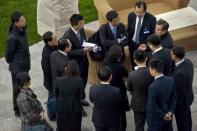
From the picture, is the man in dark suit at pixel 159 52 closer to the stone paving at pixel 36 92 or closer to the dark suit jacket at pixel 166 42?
the dark suit jacket at pixel 166 42

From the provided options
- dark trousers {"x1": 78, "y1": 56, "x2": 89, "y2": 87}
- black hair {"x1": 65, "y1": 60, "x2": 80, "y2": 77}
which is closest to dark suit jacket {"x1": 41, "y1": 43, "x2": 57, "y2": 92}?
dark trousers {"x1": 78, "y1": 56, "x2": 89, "y2": 87}

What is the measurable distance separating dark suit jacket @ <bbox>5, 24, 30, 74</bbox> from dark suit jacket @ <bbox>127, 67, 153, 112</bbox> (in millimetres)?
2416

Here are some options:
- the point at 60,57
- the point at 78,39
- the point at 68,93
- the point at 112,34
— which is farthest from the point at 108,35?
the point at 68,93

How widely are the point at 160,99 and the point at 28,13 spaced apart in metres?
7.54

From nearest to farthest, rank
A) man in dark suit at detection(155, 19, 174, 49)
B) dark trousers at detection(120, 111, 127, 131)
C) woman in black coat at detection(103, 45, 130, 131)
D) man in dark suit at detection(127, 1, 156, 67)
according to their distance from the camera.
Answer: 1. woman in black coat at detection(103, 45, 130, 131)
2. dark trousers at detection(120, 111, 127, 131)
3. man in dark suit at detection(155, 19, 174, 49)
4. man in dark suit at detection(127, 1, 156, 67)

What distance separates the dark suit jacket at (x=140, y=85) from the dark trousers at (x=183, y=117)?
2.13 ft

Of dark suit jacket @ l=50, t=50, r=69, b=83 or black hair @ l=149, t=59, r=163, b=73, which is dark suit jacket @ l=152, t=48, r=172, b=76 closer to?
black hair @ l=149, t=59, r=163, b=73

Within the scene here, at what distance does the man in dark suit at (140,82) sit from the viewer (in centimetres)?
809

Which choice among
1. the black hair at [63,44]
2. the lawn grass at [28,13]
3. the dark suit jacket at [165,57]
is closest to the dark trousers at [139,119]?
the dark suit jacket at [165,57]

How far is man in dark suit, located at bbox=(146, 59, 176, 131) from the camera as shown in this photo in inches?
→ 307

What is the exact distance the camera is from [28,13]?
575 inches

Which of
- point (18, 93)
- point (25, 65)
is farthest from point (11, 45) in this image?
point (18, 93)

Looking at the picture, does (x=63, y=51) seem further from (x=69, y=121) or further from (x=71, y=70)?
(x=69, y=121)

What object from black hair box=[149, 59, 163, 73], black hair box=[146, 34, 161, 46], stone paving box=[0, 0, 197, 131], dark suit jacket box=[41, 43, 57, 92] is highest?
black hair box=[146, 34, 161, 46]
